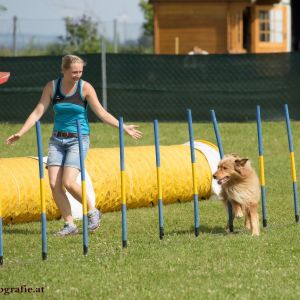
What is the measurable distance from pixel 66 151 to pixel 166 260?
1943 millimetres

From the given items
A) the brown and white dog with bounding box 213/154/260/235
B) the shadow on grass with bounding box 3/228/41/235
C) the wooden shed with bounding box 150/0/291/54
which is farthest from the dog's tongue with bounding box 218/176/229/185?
the wooden shed with bounding box 150/0/291/54

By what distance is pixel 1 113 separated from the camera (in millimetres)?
19797

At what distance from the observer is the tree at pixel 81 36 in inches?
1255

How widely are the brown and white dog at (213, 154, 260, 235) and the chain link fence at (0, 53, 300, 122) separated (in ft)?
33.1

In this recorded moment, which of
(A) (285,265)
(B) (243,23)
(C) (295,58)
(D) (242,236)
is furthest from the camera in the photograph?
(B) (243,23)

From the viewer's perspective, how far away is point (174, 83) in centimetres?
1997

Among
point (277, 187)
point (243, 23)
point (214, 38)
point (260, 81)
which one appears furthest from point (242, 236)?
point (243, 23)

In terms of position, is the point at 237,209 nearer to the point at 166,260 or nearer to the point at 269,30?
the point at 166,260

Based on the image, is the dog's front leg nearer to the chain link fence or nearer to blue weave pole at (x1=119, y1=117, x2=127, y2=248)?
blue weave pole at (x1=119, y1=117, x2=127, y2=248)

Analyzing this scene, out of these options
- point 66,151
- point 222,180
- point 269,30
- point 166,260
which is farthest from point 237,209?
point 269,30

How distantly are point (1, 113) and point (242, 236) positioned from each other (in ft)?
36.5

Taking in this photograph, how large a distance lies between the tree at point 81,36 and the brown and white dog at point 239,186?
846 inches

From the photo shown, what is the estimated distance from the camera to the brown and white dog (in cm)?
970

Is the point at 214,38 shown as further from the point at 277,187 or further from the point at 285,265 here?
the point at 285,265
